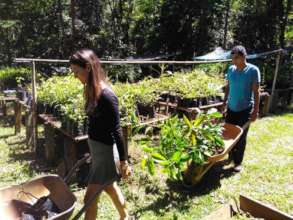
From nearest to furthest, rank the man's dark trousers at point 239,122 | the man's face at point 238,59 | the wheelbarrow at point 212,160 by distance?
the wheelbarrow at point 212,160
the man's face at point 238,59
the man's dark trousers at point 239,122

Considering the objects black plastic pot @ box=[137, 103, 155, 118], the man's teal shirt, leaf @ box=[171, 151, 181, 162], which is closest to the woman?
leaf @ box=[171, 151, 181, 162]

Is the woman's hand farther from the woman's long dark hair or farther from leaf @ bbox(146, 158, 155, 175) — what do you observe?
leaf @ bbox(146, 158, 155, 175)

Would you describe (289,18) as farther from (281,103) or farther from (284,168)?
(284,168)

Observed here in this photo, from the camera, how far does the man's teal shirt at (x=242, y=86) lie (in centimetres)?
461

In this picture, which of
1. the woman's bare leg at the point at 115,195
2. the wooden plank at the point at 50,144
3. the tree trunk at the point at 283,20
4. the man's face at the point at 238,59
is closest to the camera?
the woman's bare leg at the point at 115,195

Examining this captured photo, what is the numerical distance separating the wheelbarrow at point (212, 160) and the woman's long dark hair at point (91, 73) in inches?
74.5

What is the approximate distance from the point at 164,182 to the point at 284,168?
1.95 meters

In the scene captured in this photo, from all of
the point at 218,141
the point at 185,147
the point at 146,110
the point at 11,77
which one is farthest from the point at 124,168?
the point at 11,77

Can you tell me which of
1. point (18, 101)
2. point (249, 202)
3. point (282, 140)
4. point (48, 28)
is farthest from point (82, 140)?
point (48, 28)

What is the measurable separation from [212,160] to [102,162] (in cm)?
165

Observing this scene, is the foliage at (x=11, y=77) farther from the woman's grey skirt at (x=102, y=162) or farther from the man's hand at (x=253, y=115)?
the woman's grey skirt at (x=102, y=162)

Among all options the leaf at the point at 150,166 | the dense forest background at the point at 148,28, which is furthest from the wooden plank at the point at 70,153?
the dense forest background at the point at 148,28

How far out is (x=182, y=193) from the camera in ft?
14.4

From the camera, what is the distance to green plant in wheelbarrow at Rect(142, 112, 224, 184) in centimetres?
388
